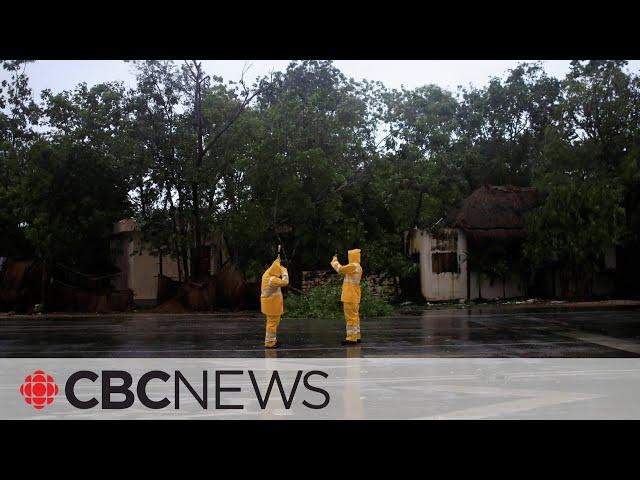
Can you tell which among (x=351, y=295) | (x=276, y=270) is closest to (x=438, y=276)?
(x=351, y=295)

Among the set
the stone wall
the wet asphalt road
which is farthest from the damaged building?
the wet asphalt road

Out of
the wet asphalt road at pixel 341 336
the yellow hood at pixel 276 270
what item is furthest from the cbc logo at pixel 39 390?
the yellow hood at pixel 276 270

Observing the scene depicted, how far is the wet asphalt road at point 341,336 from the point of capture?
42.7ft

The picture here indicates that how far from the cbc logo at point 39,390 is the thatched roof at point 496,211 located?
19232mm

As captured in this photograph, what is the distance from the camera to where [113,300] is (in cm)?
2558

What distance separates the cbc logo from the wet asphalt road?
248cm

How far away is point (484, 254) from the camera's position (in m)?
27.3

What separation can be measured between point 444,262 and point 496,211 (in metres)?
2.79

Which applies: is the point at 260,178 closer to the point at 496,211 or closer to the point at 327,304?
the point at 327,304

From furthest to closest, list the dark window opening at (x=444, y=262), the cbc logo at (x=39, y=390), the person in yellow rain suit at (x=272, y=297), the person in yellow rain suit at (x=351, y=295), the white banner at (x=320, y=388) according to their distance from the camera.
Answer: the dark window opening at (x=444, y=262), the person in yellow rain suit at (x=351, y=295), the person in yellow rain suit at (x=272, y=297), the cbc logo at (x=39, y=390), the white banner at (x=320, y=388)

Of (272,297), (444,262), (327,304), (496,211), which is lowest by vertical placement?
(327,304)

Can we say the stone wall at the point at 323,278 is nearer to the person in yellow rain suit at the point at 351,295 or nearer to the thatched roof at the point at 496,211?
the thatched roof at the point at 496,211

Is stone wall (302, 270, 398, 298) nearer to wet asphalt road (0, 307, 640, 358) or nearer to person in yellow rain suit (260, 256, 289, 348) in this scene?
wet asphalt road (0, 307, 640, 358)
